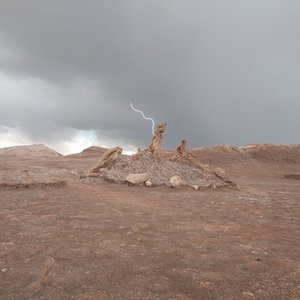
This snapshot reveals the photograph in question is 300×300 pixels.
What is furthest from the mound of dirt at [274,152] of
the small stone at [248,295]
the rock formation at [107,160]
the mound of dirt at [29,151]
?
the small stone at [248,295]

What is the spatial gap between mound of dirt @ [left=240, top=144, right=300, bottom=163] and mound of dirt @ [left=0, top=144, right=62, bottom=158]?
30.6m

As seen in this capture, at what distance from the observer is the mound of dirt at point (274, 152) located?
47.1 m

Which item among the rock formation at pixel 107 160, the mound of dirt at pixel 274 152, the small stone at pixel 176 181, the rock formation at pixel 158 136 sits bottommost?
the small stone at pixel 176 181

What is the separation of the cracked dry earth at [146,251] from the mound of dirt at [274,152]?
116ft

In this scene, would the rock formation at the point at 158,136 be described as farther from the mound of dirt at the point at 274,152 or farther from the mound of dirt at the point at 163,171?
the mound of dirt at the point at 274,152

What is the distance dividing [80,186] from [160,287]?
544 inches

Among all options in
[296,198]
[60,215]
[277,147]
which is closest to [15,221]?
[60,215]

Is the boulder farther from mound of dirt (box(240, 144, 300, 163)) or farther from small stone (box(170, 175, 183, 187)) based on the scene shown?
mound of dirt (box(240, 144, 300, 163))

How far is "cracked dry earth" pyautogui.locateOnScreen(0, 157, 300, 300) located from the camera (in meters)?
5.34

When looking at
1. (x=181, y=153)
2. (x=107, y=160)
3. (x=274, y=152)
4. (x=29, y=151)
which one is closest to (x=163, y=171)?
(x=181, y=153)

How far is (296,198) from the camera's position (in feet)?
54.6

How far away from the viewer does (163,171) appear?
822 inches

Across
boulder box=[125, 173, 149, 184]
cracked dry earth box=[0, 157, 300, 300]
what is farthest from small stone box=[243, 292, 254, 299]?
boulder box=[125, 173, 149, 184]

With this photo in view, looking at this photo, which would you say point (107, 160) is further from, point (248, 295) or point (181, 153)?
point (248, 295)
